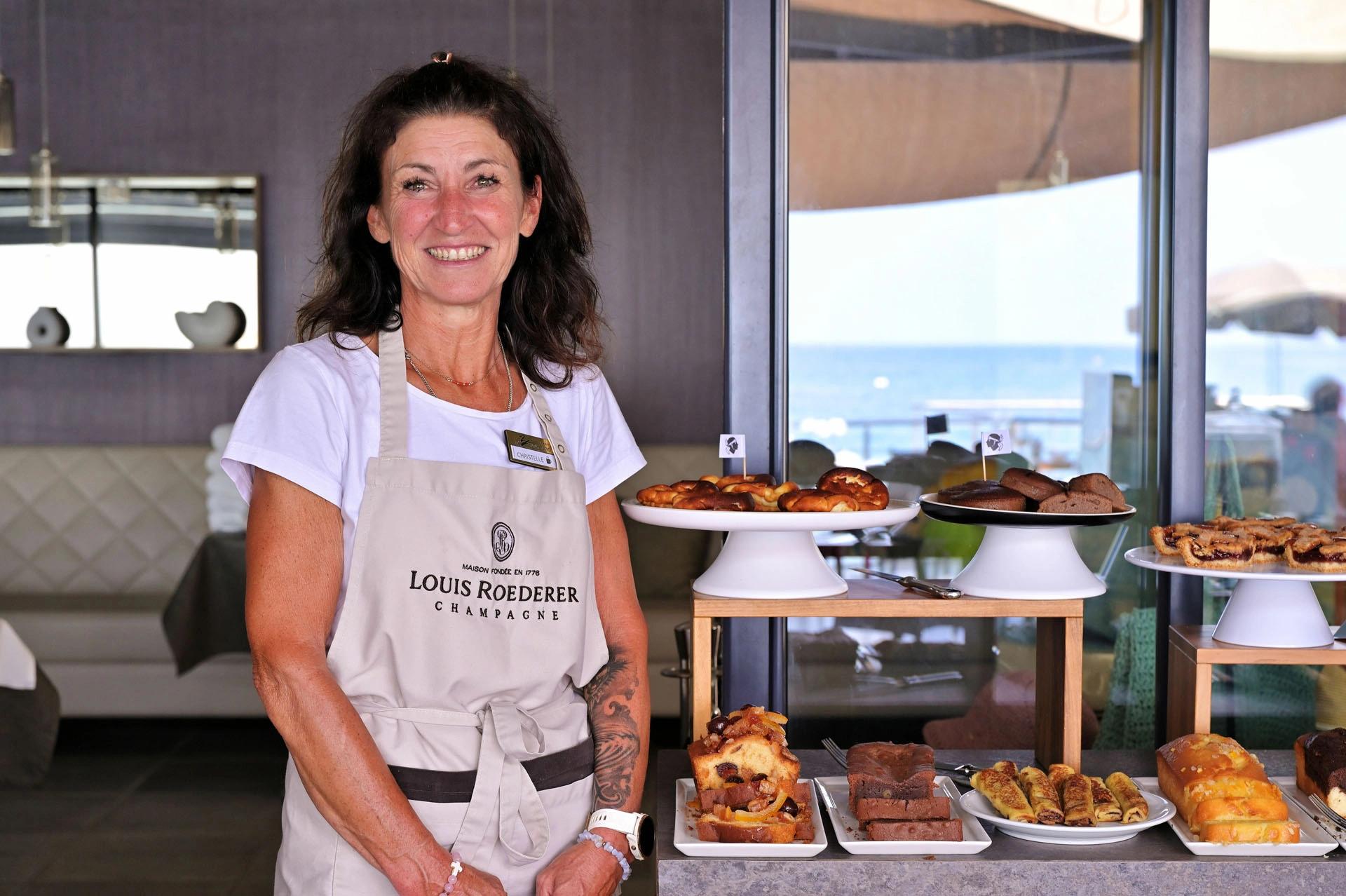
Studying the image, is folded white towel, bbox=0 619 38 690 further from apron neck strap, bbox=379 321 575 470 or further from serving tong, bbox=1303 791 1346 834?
serving tong, bbox=1303 791 1346 834

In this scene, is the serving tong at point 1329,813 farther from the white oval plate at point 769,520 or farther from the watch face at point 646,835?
the watch face at point 646,835

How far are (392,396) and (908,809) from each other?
0.74m

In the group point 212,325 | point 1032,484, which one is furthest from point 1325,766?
point 212,325

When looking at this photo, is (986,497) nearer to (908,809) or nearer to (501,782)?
(908,809)

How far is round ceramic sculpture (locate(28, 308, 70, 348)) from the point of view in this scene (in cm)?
448

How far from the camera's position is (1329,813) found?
144 centimetres

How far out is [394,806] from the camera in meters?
1.22

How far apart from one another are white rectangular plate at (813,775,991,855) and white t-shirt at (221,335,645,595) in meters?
0.48

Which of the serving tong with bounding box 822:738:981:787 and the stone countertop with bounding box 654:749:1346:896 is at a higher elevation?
the serving tong with bounding box 822:738:981:787

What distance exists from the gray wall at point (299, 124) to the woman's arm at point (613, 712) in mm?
3004

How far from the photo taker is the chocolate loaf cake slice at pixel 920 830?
4.46 feet

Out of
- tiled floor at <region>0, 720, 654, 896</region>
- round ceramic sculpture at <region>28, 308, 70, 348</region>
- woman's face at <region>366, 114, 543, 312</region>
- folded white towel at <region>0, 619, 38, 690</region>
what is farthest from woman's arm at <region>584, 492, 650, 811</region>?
round ceramic sculpture at <region>28, 308, 70, 348</region>

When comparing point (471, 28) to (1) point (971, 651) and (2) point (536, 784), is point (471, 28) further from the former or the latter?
(2) point (536, 784)

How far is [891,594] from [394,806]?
2.19 feet
